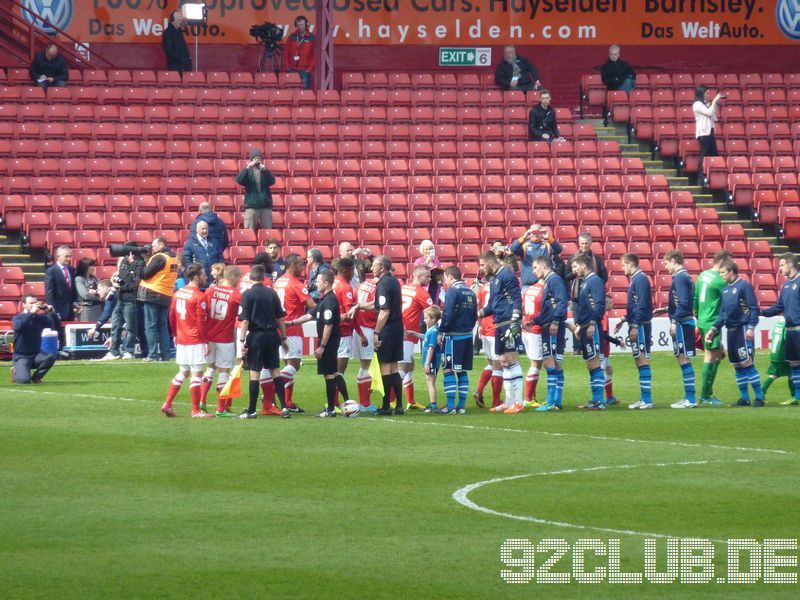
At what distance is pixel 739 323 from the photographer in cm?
1889

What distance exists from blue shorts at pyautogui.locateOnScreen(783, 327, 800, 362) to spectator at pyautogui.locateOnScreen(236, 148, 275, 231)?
439 inches

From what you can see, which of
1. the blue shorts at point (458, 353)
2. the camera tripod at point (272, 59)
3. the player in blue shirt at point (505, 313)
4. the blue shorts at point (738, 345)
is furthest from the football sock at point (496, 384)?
the camera tripod at point (272, 59)

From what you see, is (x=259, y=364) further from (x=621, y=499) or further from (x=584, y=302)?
(x=621, y=499)

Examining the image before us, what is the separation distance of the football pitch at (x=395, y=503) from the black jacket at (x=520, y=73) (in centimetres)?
1664

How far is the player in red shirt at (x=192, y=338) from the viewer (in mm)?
17438

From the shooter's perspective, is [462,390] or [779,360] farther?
[779,360]

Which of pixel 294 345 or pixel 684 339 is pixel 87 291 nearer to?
pixel 294 345

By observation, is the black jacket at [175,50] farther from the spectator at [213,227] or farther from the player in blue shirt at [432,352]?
the player in blue shirt at [432,352]

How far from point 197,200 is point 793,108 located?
1382cm

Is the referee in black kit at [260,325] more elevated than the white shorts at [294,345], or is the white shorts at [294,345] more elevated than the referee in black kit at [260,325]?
the referee in black kit at [260,325]

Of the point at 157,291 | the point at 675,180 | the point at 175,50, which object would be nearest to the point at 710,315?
the point at 157,291

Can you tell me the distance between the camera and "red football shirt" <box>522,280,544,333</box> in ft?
60.5

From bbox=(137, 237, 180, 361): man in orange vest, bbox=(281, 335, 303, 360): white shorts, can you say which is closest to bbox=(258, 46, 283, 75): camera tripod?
bbox=(137, 237, 180, 361): man in orange vest

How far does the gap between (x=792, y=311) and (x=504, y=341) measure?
3.74 metres
